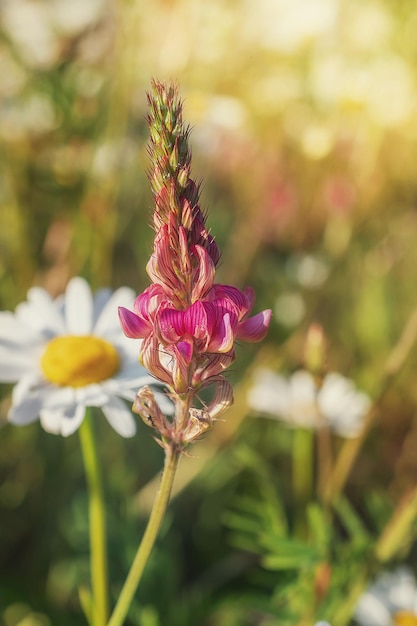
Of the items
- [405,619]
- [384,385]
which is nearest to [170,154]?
[384,385]

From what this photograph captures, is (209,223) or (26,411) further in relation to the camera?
(209,223)

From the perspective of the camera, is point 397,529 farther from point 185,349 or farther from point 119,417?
point 185,349

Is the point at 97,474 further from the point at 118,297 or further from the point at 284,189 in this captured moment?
the point at 284,189

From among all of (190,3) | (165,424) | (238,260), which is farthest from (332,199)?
(165,424)

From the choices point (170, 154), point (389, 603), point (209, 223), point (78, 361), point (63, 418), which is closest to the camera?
point (170, 154)

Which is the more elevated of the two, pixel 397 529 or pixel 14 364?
pixel 14 364

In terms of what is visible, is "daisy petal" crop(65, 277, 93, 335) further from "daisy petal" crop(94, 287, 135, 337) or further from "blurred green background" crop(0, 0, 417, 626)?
"blurred green background" crop(0, 0, 417, 626)
